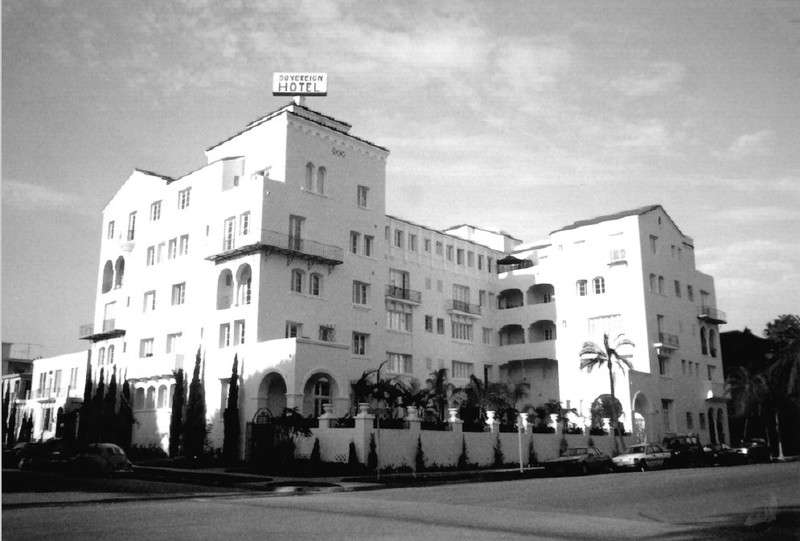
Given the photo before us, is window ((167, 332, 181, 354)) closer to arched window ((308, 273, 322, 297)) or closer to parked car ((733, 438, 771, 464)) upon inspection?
arched window ((308, 273, 322, 297))

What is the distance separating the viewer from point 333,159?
4634 cm

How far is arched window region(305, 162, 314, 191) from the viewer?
45031mm

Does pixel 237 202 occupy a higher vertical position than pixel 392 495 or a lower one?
higher

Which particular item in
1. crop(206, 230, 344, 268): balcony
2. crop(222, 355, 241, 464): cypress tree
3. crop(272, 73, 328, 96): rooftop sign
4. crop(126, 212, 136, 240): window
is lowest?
crop(222, 355, 241, 464): cypress tree

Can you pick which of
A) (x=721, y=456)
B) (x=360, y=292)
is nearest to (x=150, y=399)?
(x=360, y=292)

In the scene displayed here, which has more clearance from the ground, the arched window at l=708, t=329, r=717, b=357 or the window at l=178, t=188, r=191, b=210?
the window at l=178, t=188, r=191, b=210

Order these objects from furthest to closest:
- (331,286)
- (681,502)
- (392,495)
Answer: (331,286) < (392,495) < (681,502)

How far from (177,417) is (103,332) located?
12.5 meters

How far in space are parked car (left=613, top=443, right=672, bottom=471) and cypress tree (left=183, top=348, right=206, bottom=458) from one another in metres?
21.3

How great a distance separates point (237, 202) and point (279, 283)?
552 cm

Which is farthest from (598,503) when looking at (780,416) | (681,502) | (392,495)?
(780,416)

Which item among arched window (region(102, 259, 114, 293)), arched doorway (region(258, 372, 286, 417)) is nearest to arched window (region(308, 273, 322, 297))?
arched doorway (region(258, 372, 286, 417))

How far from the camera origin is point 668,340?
54.2 meters

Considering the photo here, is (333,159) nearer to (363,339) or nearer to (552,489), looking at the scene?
(363,339)
